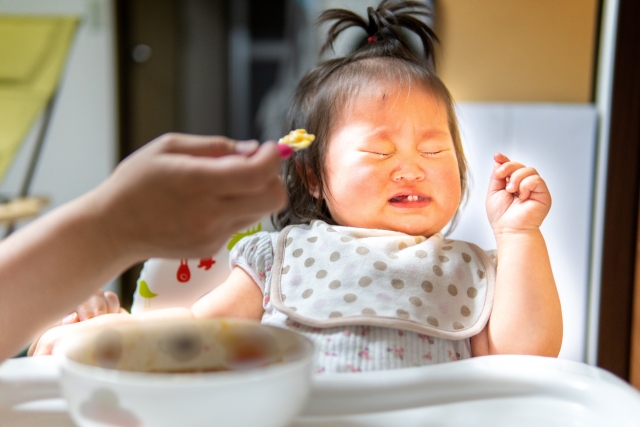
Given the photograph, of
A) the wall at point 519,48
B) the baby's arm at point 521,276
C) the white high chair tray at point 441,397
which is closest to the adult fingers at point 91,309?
the white high chair tray at point 441,397

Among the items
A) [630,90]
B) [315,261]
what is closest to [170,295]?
[315,261]

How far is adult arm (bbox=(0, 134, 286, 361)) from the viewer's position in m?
0.31

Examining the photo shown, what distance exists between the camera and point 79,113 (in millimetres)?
2166

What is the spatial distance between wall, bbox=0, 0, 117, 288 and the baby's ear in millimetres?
1610

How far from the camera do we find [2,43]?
2.00 meters

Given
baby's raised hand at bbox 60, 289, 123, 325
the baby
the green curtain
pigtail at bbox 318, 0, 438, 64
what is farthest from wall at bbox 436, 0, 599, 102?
the green curtain

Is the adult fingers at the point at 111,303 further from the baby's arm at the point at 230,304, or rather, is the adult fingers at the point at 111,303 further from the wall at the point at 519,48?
the wall at the point at 519,48

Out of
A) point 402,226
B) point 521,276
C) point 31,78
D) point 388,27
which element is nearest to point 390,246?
point 402,226

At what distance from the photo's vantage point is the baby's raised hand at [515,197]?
1.87 ft

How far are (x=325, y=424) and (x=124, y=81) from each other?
206cm

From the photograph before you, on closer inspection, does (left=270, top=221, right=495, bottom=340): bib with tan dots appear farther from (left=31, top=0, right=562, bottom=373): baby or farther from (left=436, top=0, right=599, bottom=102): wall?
(left=436, top=0, right=599, bottom=102): wall

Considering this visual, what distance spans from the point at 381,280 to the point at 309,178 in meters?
0.16

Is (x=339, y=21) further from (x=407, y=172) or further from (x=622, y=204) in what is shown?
(x=622, y=204)

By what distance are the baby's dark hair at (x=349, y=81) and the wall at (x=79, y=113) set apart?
1585 millimetres
